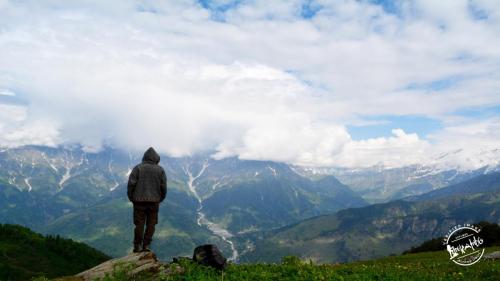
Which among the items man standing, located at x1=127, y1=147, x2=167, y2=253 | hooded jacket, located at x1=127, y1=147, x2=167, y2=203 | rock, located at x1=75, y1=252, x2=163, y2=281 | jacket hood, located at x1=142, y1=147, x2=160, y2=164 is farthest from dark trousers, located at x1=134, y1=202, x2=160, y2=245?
rock, located at x1=75, y1=252, x2=163, y2=281

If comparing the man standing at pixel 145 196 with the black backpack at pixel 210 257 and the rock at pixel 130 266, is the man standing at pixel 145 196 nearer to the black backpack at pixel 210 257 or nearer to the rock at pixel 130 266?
the rock at pixel 130 266

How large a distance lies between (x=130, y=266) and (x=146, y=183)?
6.66 m

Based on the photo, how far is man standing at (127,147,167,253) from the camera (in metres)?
27.7

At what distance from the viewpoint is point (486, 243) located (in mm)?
88750

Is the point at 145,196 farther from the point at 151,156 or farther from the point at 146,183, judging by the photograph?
the point at 151,156

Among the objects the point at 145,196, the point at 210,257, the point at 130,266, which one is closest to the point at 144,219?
the point at 145,196

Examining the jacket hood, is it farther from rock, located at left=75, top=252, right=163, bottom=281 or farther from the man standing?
rock, located at left=75, top=252, right=163, bottom=281

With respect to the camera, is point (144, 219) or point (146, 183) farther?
point (144, 219)

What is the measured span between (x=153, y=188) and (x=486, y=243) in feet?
276

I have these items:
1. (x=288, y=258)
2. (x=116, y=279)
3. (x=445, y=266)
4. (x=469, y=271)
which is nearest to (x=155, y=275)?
(x=116, y=279)

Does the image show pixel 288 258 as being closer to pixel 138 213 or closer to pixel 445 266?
pixel 138 213

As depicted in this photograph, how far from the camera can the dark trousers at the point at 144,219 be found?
2778cm

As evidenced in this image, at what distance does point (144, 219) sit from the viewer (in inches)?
1110

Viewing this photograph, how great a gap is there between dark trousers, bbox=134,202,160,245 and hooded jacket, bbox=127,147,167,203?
541 millimetres
